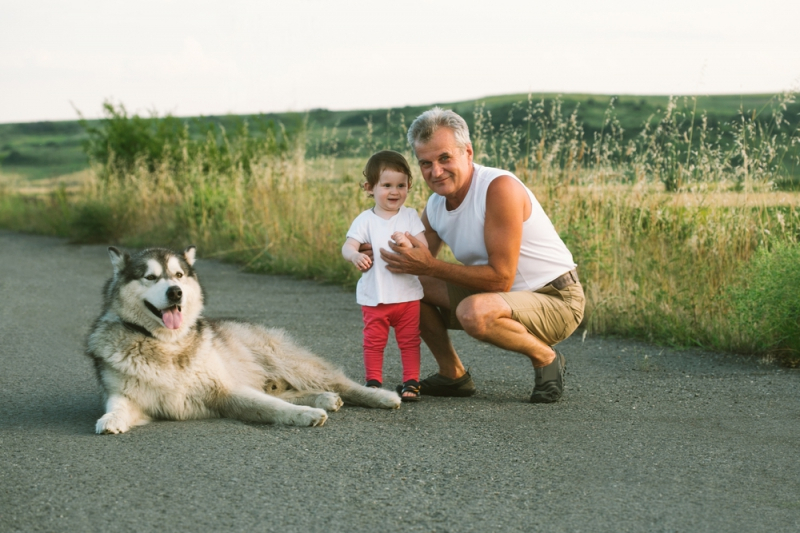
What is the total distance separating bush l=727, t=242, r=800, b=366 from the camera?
20.9 feet

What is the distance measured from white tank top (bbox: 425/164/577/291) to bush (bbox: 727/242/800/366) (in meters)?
2.00

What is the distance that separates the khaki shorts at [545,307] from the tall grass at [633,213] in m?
1.98

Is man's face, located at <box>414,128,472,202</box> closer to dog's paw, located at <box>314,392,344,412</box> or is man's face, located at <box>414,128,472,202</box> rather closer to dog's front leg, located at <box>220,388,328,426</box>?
dog's paw, located at <box>314,392,344,412</box>

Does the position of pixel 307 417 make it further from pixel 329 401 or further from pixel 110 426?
pixel 110 426

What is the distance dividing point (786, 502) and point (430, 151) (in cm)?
290

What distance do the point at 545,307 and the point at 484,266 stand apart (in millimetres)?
550

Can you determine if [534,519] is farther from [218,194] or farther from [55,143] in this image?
[55,143]

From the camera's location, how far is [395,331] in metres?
5.18

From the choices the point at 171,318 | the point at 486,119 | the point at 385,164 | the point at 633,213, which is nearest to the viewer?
the point at 171,318

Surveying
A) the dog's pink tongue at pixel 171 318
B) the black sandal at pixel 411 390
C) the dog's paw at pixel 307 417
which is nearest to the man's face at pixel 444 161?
the black sandal at pixel 411 390

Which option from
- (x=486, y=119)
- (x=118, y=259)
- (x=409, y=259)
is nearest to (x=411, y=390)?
(x=409, y=259)

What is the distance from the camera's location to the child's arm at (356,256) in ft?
16.6

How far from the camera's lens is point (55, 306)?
9.66 metres

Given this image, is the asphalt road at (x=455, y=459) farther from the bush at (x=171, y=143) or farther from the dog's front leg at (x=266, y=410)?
the bush at (x=171, y=143)
